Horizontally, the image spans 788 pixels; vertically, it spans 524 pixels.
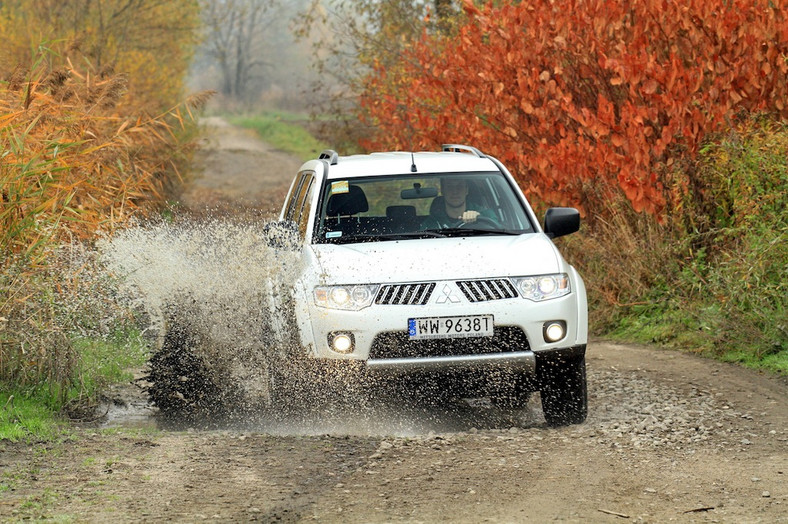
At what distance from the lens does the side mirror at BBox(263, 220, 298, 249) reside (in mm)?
8133

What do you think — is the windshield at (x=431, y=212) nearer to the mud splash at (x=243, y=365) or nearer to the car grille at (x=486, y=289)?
the mud splash at (x=243, y=365)

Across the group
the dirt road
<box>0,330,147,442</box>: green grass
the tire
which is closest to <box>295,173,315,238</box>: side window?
the dirt road

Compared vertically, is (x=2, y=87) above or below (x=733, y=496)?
above

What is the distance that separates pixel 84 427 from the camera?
7.74m

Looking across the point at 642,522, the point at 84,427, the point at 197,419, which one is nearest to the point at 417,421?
the point at 197,419

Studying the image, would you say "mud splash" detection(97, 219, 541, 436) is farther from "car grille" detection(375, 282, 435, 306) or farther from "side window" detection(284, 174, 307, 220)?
"side window" detection(284, 174, 307, 220)

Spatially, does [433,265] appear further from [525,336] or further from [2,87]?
[2,87]

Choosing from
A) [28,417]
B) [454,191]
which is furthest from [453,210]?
[28,417]

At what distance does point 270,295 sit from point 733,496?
10.6 ft

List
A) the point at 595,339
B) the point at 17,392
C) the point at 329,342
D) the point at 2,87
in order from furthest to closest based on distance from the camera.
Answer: the point at 595,339
the point at 2,87
the point at 17,392
the point at 329,342

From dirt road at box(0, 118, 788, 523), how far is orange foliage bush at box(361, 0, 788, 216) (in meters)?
3.76

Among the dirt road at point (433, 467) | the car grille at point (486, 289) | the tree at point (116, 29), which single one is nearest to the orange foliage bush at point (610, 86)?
the dirt road at point (433, 467)

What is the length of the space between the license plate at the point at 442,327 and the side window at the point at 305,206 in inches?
58.6

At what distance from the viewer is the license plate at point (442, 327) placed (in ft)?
22.9
